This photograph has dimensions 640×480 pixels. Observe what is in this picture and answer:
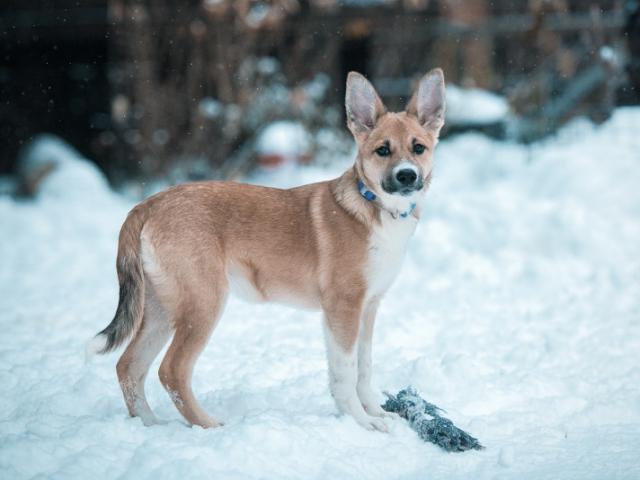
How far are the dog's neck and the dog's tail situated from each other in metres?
1.19

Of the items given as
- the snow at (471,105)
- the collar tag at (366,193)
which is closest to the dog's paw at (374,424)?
the collar tag at (366,193)

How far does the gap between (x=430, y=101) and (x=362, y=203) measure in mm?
879

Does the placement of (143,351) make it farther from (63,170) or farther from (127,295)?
(63,170)

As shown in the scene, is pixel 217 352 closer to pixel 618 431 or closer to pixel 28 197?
pixel 618 431

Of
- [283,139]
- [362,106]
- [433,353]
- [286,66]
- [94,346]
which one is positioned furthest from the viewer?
[286,66]

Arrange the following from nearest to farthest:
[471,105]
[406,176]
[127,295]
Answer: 1. [127,295]
2. [406,176]
3. [471,105]

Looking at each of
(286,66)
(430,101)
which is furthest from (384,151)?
(286,66)

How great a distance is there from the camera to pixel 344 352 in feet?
12.3

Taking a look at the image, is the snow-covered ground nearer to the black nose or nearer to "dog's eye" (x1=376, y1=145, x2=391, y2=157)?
the black nose

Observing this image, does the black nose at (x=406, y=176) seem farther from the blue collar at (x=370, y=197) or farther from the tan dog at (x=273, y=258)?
the blue collar at (x=370, y=197)

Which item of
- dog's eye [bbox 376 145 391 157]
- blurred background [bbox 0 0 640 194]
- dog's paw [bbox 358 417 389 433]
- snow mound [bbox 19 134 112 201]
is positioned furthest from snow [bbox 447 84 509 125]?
dog's paw [bbox 358 417 389 433]

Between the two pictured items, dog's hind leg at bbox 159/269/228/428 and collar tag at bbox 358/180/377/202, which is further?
collar tag at bbox 358/180/377/202

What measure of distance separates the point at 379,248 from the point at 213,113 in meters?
8.35

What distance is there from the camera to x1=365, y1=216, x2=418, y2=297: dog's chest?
373 centimetres
